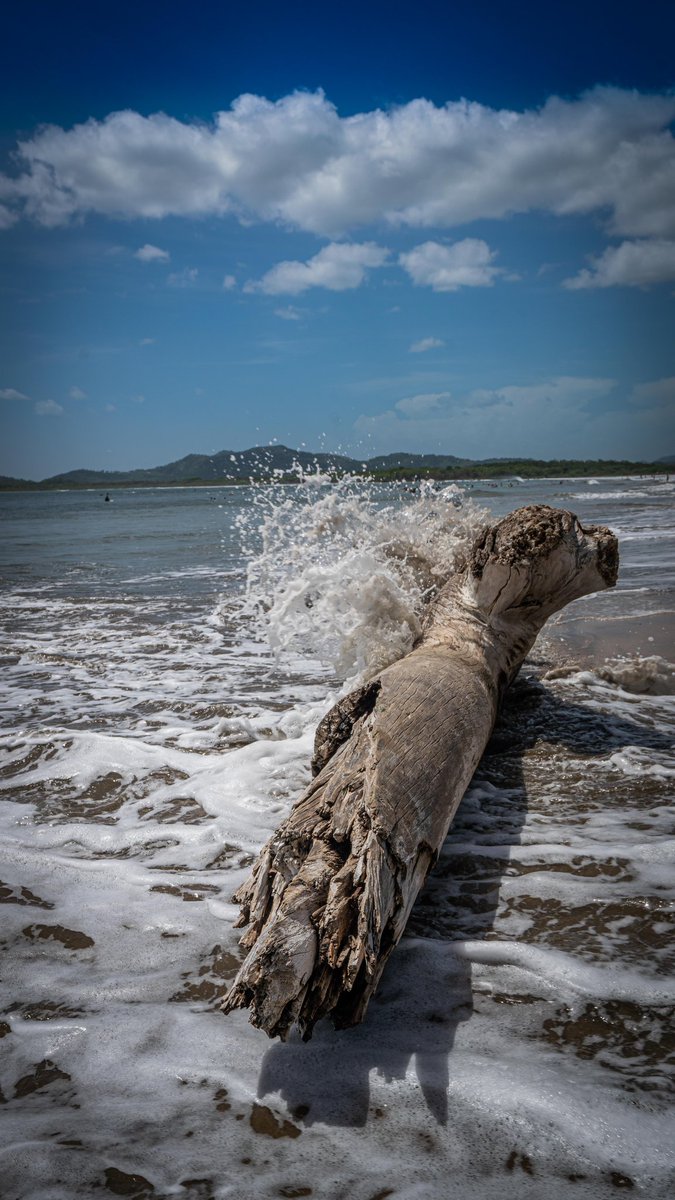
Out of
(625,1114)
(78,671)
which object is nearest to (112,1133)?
(625,1114)

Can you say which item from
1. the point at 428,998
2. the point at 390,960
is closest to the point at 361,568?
the point at 390,960

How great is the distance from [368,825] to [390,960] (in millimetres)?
518

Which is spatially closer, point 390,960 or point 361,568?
point 390,960

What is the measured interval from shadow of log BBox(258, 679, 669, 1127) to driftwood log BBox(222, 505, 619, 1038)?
0.42 ft

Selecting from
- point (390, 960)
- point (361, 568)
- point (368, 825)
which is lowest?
point (390, 960)

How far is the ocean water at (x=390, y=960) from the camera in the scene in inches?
68.2

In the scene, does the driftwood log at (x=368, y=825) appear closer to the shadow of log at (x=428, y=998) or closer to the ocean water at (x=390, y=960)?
the shadow of log at (x=428, y=998)

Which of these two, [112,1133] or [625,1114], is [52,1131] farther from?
[625,1114]

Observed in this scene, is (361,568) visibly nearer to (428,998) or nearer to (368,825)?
(368,825)

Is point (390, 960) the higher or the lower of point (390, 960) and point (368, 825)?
the lower

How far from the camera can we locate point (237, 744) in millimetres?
4625

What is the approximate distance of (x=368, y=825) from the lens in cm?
236

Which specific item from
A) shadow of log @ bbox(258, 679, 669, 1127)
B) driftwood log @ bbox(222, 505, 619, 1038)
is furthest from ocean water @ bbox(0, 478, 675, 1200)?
driftwood log @ bbox(222, 505, 619, 1038)

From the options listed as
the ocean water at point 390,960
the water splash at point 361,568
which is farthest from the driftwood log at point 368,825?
the water splash at point 361,568
